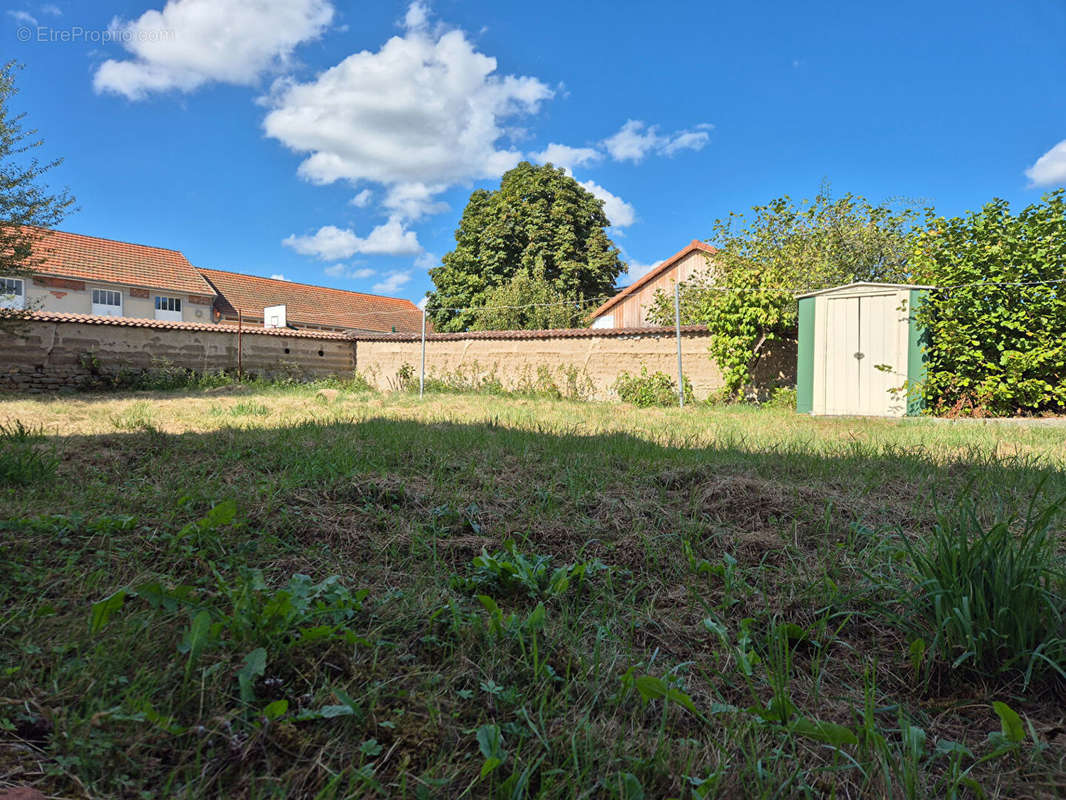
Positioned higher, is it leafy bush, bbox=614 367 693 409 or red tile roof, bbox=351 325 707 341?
red tile roof, bbox=351 325 707 341

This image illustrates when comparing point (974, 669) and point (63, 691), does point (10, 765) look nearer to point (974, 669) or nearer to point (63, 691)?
point (63, 691)

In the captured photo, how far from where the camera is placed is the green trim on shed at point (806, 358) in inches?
365

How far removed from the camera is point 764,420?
7.62 m

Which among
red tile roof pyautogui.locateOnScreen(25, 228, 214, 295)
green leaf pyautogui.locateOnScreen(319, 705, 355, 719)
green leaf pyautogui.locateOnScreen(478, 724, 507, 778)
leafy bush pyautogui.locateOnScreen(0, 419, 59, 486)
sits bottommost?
green leaf pyautogui.locateOnScreen(478, 724, 507, 778)

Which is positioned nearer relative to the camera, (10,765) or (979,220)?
(10,765)

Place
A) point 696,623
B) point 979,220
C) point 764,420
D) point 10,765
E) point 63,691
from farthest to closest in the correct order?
point 979,220
point 764,420
point 696,623
point 63,691
point 10,765

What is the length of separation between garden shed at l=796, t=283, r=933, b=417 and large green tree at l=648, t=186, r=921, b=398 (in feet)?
3.34

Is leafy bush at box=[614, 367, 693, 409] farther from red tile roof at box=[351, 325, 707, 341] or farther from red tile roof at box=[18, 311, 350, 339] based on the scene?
red tile roof at box=[18, 311, 350, 339]

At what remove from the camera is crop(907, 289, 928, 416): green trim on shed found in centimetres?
850

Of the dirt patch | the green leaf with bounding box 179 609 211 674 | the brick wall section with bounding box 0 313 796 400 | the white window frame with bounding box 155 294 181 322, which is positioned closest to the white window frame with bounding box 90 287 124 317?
the white window frame with bounding box 155 294 181 322

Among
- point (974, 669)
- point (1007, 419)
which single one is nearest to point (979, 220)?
point (1007, 419)

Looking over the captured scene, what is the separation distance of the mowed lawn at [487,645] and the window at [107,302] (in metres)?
26.2

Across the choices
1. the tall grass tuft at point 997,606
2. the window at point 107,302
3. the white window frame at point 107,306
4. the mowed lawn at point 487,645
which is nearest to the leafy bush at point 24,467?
the mowed lawn at point 487,645

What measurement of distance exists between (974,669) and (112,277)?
1173 inches
